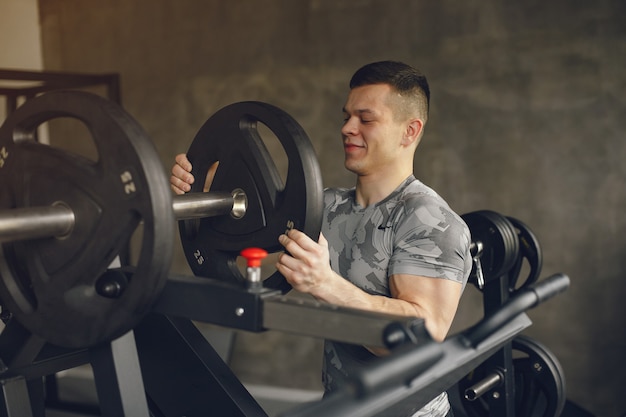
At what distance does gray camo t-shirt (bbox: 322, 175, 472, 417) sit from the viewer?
172 cm

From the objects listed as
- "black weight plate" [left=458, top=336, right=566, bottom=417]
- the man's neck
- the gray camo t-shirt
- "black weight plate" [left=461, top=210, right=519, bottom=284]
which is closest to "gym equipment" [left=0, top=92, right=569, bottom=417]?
the gray camo t-shirt

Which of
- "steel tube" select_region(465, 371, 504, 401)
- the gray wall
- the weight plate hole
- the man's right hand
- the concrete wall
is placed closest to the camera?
the man's right hand

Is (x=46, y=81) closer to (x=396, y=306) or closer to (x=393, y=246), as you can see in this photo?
(x=393, y=246)

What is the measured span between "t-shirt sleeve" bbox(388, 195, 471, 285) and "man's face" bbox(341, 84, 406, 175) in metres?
0.18

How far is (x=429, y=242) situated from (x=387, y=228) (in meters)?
0.15

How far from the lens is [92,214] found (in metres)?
1.24

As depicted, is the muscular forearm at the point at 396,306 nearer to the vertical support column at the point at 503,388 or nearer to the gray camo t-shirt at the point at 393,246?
the gray camo t-shirt at the point at 393,246

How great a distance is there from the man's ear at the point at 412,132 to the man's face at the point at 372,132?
0.08ft

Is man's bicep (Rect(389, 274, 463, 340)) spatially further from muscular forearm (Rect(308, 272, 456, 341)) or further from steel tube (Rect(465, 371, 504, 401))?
steel tube (Rect(465, 371, 504, 401))

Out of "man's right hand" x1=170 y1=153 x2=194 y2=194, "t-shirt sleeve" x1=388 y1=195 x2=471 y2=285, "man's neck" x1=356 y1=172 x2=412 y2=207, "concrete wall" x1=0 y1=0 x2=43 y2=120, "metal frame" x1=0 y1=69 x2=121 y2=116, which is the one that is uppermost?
"concrete wall" x1=0 y1=0 x2=43 y2=120

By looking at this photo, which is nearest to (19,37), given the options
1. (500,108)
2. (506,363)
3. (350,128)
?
(500,108)

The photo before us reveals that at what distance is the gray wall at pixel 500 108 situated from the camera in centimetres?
369

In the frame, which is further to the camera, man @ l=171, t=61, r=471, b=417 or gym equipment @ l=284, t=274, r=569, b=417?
man @ l=171, t=61, r=471, b=417

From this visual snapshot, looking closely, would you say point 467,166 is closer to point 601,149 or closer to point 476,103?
point 476,103
